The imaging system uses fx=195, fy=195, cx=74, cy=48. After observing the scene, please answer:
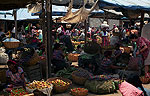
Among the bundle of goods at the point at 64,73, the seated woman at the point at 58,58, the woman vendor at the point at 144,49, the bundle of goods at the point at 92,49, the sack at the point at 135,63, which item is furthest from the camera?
the bundle of goods at the point at 92,49

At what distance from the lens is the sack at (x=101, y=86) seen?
5980mm

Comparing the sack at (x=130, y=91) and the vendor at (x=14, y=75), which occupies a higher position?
the sack at (x=130, y=91)

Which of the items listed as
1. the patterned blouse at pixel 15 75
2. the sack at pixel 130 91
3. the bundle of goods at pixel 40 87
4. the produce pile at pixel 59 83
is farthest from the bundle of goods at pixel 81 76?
the sack at pixel 130 91

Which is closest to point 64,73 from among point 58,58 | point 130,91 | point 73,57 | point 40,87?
point 58,58

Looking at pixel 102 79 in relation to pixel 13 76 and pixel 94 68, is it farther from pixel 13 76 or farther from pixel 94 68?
pixel 13 76

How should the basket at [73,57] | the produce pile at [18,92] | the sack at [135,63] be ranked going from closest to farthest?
the produce pile at [18,92] → the sack at [135,63] → the basket at [73,57]

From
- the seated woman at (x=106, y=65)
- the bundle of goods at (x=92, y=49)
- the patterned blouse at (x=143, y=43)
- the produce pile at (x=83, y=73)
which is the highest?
the patterned blouse at (x=143, y=43)

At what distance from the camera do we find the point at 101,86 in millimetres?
6000

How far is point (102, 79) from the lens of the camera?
245 inches

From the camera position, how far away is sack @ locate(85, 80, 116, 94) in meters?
5.98

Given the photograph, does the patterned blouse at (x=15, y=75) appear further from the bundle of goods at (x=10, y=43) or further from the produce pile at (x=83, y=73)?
the bundle of goods at (x=10, y=43)

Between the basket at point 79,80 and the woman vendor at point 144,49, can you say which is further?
the basket at point 79,80

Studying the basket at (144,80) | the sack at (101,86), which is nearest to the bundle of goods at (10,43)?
the sack at (101,86)

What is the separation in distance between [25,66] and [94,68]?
254 cm
